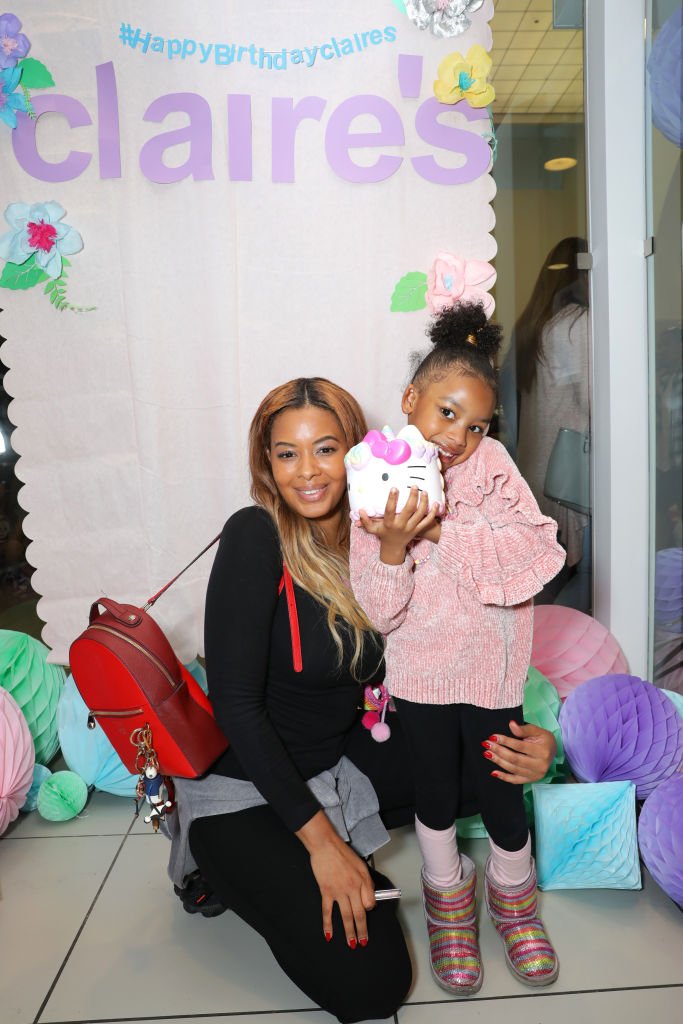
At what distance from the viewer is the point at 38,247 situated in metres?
1.95

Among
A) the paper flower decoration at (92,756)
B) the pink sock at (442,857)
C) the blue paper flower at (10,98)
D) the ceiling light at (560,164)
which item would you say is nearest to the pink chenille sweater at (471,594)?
the pink sock at (442,857)

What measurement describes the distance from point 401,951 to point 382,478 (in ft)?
2.49

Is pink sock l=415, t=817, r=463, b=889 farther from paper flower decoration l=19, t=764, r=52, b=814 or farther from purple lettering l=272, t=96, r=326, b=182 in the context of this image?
purple lettering l=272, t=96, r=326, b=182

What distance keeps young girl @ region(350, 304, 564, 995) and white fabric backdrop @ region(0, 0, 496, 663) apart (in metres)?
0.67

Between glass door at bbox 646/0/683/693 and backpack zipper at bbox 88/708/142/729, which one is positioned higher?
glass door at bbox 646/0/683/693

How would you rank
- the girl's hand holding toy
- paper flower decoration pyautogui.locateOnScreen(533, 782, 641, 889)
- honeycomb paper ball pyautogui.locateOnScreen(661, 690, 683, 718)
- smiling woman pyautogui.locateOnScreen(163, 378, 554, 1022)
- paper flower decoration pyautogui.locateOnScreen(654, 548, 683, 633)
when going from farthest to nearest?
paper flower decoration pyautogui.locateOnScreen(654, 548, 683, 633) < honeycomb paper ball pyautogui.locateOnScreen(661, 690, 683, 718) < paper flower decoration pyautogui.locateOnScreen(533, 782, 641, 889) < smiling woman pyautogui.locateOnScreen(163, 378, 554, 1022) < the girl's hand holding toy

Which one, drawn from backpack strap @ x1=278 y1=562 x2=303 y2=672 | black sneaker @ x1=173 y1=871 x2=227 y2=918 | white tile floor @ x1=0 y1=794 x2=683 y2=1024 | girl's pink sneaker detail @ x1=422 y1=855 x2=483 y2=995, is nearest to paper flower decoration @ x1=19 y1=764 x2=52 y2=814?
white tile floor @ x1=0 y1=794 x2=683 y2=1024

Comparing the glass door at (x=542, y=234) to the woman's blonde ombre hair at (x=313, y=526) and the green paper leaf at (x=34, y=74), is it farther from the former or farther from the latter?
the green paper leaf at (x=34, y=74)

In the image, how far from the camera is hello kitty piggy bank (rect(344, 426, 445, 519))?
1.11 m

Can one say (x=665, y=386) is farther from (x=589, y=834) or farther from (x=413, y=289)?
(x=589, y=834)

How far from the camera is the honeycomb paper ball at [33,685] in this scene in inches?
74.3

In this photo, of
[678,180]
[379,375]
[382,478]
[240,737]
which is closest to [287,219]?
[379,375]

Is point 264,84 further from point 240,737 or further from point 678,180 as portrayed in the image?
point 240,737

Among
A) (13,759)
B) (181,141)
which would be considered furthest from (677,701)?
(181,141)
